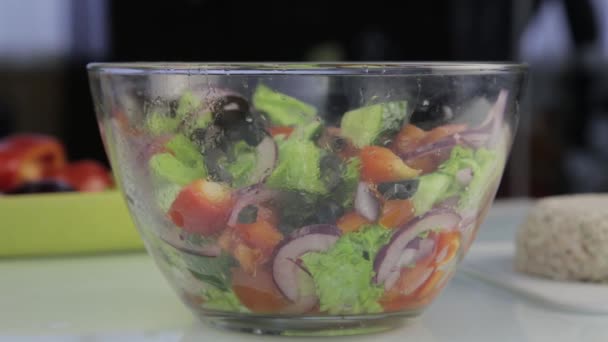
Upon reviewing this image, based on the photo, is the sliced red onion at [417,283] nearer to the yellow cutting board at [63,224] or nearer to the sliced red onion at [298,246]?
the sliced red onion at [298,246]

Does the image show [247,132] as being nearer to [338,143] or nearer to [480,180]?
[338,143]

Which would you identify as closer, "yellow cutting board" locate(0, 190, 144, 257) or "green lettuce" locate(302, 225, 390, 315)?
"green lettuce" locate(302, 225, 390, 315)

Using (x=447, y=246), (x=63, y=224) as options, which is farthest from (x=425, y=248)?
(x=63, y=224)

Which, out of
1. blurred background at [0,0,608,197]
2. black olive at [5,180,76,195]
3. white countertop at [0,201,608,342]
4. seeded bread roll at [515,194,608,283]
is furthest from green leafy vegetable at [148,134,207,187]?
blurred background at [0,0,608,197]

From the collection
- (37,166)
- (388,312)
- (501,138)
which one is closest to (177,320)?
(388,312)

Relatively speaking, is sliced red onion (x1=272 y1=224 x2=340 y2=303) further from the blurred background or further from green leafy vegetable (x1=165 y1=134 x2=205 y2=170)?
the blurred background

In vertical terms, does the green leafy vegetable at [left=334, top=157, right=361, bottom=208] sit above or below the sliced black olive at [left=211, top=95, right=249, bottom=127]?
below

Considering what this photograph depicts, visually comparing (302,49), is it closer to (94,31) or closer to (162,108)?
(94,31)
